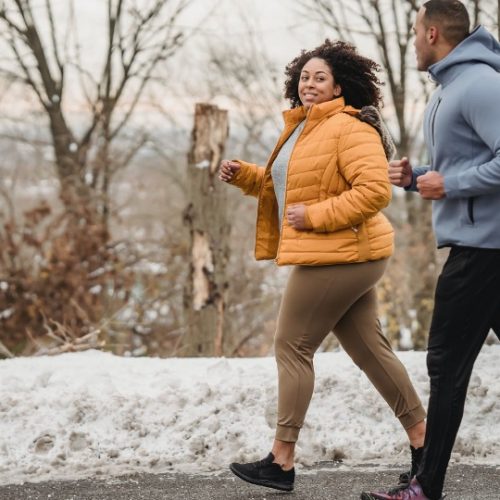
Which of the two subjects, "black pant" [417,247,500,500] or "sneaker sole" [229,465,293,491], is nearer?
"black pant" [417,247,500,500]

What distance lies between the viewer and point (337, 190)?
392 cm

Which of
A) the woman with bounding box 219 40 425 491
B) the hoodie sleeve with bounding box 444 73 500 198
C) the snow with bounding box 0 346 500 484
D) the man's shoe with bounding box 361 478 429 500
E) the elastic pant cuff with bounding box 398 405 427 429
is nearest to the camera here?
the hoodie sleeve with bounding box 444 73 500 198

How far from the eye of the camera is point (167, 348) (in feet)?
45.5

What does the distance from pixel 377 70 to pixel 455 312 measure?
146 cm

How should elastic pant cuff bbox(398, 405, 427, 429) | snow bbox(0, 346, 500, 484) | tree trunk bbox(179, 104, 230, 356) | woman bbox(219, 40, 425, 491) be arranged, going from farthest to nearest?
tree trunk bbox(179, 104, 230, 356)
snow bbox(0, 346, 500, 484)
elastic pant cuff bbox(398, 405, 427, 429)
woman bbox(219, 40, 425, 491)

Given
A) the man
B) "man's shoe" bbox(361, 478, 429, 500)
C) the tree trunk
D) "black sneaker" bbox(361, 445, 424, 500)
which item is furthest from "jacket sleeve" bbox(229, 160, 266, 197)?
the tree trunk

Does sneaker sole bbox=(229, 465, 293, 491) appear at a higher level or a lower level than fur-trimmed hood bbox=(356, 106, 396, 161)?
lower

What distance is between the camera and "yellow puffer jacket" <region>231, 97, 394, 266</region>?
12.4 ft

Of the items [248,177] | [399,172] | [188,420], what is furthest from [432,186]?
[188,420]

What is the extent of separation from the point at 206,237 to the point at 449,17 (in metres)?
6.37

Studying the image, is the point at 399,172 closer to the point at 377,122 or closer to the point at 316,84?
the point at 377,122

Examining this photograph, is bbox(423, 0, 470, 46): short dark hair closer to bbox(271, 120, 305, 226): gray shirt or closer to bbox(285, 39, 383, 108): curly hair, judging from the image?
bbox(285, 39, 383, 108): curly hair

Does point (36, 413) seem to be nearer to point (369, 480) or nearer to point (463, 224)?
point (369, 480)

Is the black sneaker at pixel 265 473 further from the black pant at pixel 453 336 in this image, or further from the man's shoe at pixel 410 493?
the black pant at pixel 453 336
